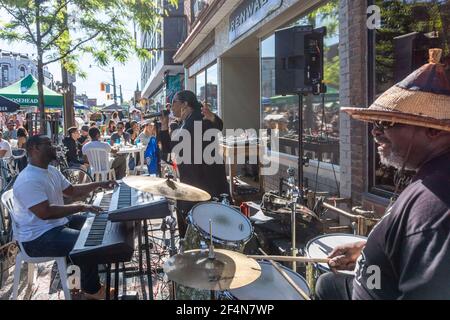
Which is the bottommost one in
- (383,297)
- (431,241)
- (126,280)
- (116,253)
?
(126,280)

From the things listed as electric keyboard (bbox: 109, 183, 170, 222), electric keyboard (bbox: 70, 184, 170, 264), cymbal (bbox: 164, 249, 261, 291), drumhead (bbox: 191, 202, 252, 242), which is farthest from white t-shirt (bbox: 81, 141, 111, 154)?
cymbal (bbox: 164, 249, 261, 291)

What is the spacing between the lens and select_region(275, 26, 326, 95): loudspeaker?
16.9ft

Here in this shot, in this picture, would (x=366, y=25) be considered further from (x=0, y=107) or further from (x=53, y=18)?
(x=0, y=107)

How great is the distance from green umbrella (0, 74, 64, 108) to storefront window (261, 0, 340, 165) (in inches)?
254

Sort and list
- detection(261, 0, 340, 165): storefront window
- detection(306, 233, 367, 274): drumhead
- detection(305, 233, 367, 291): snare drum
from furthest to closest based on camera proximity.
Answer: detection(261, 0, 340, 165): storefront window
detection(306, 233, 367, 274): drumhead
detection(305, 233, 367, 291): snare drum

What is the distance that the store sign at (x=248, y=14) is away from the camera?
294 inches

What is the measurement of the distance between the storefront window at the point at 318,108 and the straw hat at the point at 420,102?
3.95 m

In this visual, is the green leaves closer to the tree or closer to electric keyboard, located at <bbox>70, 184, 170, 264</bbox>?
the tree

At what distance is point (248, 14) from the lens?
8734 millimetres

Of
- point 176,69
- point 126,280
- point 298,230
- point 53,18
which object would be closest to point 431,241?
point 298,230

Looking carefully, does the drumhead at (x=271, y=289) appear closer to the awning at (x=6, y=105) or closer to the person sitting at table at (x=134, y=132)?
the awning at (x=6, y=105)

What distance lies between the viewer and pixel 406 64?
11.8 feet

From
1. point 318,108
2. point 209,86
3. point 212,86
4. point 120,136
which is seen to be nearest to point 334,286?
point 318,108
